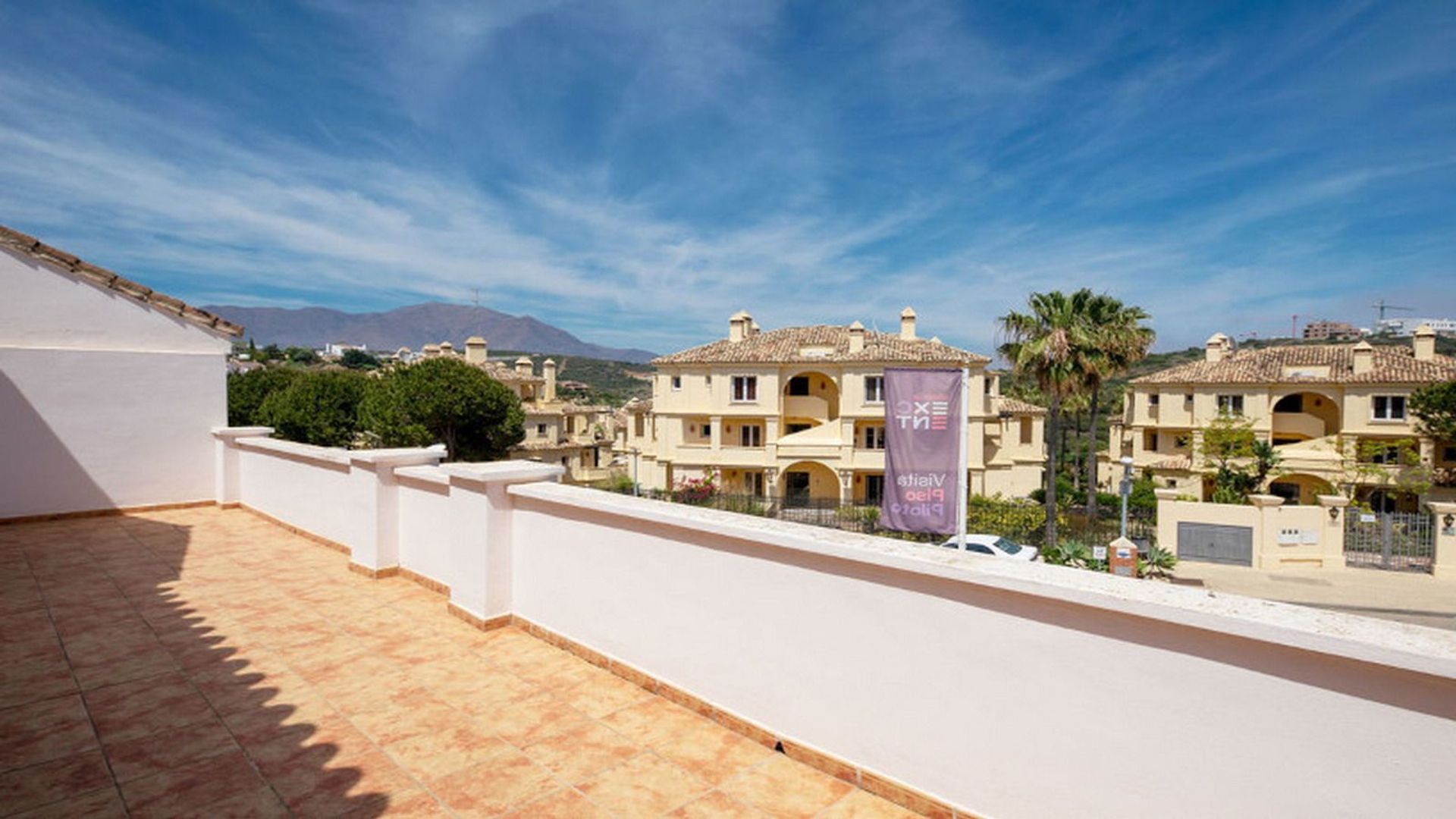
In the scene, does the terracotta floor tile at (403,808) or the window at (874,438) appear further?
the window at (874,438)

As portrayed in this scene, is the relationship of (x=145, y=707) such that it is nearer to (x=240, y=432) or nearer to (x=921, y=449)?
(x=240, y=432)

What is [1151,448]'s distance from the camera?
38.6 meters

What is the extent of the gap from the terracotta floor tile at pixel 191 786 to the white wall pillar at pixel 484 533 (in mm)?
2132

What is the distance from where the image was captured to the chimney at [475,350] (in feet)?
171

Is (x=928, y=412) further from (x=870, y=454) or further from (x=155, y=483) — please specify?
(x=870, y=454)

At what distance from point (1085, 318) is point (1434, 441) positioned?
18400mm

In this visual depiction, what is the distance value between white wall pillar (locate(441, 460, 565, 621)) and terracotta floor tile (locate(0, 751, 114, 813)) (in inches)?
97.3

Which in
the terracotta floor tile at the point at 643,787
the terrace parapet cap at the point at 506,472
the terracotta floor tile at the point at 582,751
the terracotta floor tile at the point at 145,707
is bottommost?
the terracotta floor tile at the point at 643,787

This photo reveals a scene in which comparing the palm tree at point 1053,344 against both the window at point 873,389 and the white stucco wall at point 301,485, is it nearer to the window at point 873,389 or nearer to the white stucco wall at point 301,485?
the window at point 873,389

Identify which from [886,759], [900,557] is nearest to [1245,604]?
[900,557]

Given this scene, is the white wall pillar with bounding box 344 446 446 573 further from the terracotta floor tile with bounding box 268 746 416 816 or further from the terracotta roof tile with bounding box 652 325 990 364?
the terracotta roof tile with bounding box 652 325 990 364

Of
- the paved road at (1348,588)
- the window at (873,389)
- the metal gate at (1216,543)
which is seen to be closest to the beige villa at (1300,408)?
the metal gate at (1216,543)

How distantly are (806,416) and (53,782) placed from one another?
34386 millimetres

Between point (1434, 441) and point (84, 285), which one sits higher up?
point (84, 285)
